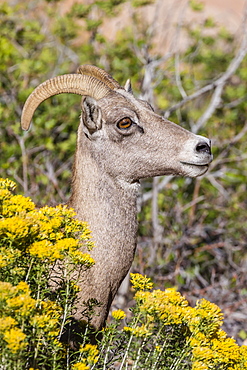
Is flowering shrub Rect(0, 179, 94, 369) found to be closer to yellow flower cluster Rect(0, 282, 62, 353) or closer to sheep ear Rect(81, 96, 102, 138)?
yellow flower cluster Rect(0, 282, 62, 353)

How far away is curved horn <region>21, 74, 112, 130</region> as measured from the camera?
179 inches

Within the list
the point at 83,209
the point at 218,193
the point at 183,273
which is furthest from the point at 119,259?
the point at 218,193

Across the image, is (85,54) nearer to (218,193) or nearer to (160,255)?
(218,193)

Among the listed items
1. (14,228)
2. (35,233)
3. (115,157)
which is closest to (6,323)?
(14,228)

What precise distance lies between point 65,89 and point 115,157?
0.72 meters

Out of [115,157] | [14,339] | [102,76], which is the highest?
[102,76]

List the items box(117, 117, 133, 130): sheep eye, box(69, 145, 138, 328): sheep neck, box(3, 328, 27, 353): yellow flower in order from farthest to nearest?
1. box(117, 117, 133, 130): sheep eye
2. box(69, 145, 138, 328): sheep neck
3. box(3, 328, 27, 353): yellow flower

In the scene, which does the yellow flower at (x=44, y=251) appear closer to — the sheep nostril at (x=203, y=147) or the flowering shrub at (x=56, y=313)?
the flowering shrub at (x=56, y=313)

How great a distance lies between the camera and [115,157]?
4.53 meters

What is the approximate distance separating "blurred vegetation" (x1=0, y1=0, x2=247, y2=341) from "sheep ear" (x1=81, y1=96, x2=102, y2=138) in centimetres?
214

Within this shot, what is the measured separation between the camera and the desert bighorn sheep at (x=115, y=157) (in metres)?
4.39

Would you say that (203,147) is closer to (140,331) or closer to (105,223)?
(105,223)

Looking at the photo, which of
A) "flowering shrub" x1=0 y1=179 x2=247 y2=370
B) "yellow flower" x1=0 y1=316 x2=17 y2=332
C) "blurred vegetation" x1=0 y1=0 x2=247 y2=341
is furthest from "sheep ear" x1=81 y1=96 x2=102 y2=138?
"yellow flower" x1=0 y1=316 x2=17 y2=332

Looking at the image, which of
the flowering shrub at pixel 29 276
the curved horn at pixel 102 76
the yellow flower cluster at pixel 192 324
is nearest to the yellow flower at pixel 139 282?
the yellow flower cluster at pixel 192 324
